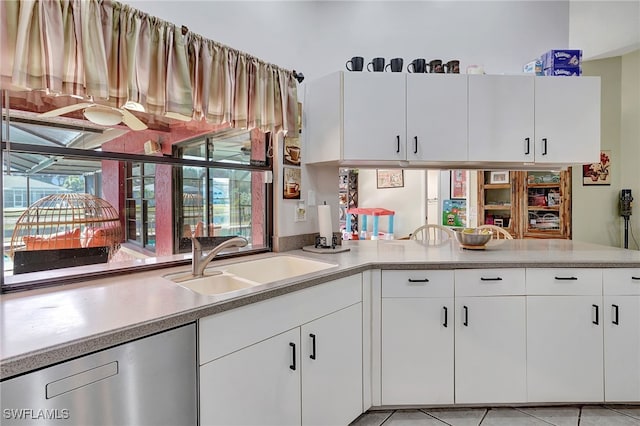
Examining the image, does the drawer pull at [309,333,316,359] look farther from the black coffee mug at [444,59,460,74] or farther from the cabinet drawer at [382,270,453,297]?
the black coffee mug at [444,59,460,74]

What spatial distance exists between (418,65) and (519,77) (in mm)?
705

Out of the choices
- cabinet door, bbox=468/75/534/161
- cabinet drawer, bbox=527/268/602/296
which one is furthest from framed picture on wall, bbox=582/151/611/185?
cabinet drawer, bbox=527/268/602/296

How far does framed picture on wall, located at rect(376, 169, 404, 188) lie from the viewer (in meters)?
6.20

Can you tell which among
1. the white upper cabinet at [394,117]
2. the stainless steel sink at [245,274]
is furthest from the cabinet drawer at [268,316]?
the white upper cabinet at [394,117]

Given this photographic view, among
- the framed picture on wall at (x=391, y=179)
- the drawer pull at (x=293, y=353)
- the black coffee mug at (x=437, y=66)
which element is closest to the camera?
the drawer pull at (x=293, y=353)

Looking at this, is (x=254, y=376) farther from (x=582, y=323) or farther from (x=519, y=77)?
(x=519, y=77)

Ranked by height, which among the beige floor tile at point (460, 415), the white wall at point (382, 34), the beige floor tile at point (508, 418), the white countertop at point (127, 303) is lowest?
the beige floor tile at point (460, 415)

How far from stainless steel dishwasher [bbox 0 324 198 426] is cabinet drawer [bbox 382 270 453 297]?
3.76 ft

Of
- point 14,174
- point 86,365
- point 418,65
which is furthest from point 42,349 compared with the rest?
point 418,65

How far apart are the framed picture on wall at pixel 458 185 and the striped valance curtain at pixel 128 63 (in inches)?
149

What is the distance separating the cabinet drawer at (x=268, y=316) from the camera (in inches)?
44.8

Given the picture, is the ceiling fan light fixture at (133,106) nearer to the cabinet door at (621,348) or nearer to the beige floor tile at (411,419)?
the beige floor tile at (411,419)

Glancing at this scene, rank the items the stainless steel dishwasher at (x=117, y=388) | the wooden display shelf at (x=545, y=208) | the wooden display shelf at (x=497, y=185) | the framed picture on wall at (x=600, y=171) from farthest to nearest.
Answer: the wooden display shelf at (x=497, y=185) → the wooden display shelf at (x=545, y=208) → the framed picture on wall at (x=600, y=171) → the stainless steel dishwasher at (x=117, y=388)

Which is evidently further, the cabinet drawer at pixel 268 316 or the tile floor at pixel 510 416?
the tile floor at pixel 510 416
